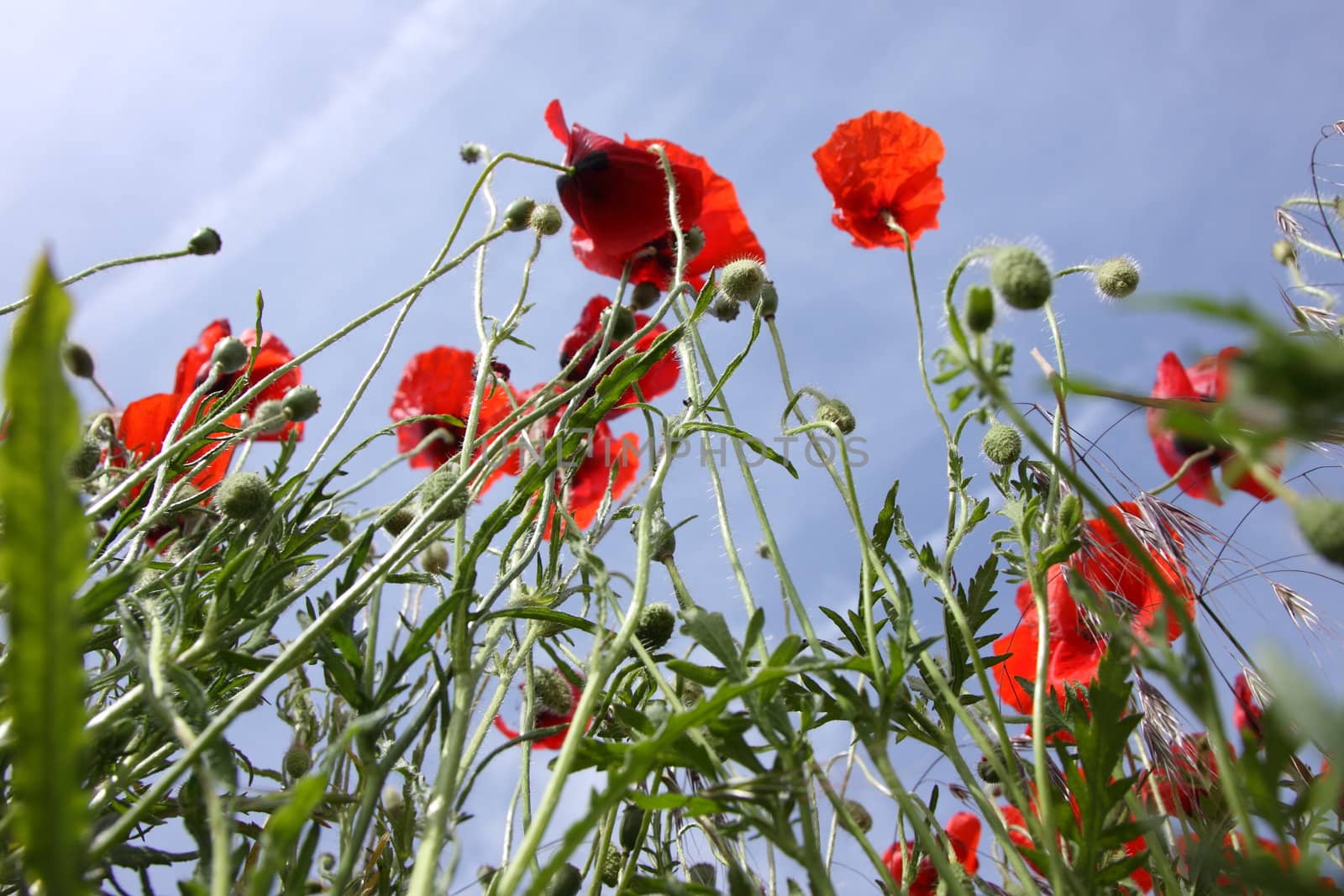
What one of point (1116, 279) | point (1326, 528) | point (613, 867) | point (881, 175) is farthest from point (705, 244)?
point (1326, 528)

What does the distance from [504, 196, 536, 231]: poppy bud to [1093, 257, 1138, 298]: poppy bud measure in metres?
0.97

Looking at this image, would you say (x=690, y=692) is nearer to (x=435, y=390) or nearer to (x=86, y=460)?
(x=86, y=460)

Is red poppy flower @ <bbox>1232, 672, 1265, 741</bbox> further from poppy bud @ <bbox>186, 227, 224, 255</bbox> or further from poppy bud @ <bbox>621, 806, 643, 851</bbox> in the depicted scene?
poppy bud @ <bbox>186, 227, 224, 255</bbox>

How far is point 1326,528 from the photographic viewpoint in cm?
57

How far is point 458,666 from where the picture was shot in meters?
0.91

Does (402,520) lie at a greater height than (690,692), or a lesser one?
greater

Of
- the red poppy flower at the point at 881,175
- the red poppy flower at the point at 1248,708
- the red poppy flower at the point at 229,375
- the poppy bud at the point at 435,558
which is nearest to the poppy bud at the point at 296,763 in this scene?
the poppy bud at the point at 435,558

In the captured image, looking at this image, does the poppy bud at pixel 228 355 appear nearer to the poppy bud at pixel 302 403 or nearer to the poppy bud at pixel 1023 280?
the poppy bud at pixel 302 403

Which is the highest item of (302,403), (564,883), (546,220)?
(546,220)

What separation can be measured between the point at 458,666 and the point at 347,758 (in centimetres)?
59

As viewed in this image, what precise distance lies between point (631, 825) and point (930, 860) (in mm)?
470

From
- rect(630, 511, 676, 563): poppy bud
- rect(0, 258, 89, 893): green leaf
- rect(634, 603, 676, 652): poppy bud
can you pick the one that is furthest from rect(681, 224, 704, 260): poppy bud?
rect(0, 258, 89, 893): green leaf

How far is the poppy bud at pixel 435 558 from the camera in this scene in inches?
68.7

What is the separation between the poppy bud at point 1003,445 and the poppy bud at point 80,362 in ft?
5.76
